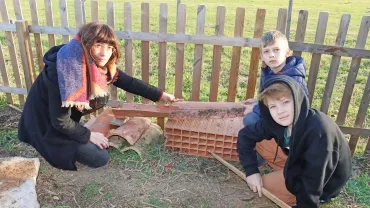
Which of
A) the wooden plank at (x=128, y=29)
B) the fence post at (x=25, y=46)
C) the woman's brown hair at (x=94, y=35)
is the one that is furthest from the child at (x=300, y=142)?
the fence post at (x=25, y=46)

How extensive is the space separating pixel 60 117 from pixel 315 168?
1959 mm

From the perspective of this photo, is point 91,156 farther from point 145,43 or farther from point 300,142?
point 300,142

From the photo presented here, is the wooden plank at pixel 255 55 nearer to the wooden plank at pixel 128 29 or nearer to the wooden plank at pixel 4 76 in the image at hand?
the wooden plank at pixel 128 29

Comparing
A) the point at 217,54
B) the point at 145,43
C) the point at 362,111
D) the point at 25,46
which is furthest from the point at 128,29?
the point at 362,111

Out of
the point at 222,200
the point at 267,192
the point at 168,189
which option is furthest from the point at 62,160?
the point at 267,192

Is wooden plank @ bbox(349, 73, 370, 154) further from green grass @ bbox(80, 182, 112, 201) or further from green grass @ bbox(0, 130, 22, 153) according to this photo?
green grass @ bbox(0, 130, 22, 153)

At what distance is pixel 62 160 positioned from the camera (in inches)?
128

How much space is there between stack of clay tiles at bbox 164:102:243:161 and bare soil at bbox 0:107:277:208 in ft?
0.39

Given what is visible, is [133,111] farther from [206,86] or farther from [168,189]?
[206,86]

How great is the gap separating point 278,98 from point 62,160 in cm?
195

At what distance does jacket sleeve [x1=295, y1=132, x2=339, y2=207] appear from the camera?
2.46 m

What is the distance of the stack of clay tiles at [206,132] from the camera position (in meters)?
3.64

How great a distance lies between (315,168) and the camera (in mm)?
2500

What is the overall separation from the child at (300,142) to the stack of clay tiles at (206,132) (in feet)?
2.06
